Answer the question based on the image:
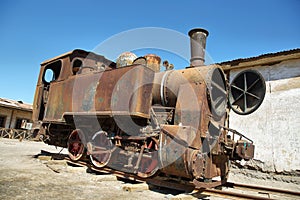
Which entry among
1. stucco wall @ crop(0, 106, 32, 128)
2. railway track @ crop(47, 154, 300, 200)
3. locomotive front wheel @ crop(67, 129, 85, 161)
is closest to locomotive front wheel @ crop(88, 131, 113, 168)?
railway track @ crop(47, 154, 300, 200)

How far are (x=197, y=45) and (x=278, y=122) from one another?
11.5ft

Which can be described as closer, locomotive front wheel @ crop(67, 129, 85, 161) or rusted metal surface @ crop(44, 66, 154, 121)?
rusted metal surface @ crop(44, 66, 154, 121)

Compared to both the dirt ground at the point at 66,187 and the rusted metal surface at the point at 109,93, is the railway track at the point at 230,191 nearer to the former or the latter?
the dirt ground at the point at 66,187

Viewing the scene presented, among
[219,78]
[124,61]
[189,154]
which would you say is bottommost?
[189,154]

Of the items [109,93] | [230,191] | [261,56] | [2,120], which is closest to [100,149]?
[109,93]

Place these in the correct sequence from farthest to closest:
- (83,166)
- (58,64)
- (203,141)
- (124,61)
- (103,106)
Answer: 1. (58,64)
2. (124,61)
3. (83,166)
4. (103,106)
5. (203,141)

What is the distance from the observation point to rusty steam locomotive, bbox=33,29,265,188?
3.89 m

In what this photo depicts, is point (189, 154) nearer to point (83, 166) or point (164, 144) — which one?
point (164, 144)

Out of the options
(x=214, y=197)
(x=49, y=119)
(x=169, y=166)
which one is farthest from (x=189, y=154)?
(x=49, y=119)

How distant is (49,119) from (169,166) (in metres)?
4.47

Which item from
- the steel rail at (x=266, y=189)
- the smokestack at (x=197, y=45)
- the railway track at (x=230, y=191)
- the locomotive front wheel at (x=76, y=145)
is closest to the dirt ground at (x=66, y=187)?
the railway track at (x=230, y=191)

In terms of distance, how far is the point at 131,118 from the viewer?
4.71 meters

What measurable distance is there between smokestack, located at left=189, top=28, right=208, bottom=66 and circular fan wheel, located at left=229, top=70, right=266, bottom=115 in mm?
2721

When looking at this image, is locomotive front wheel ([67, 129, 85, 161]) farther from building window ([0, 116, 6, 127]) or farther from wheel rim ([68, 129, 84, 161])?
building window ([0, 116, 6, 127])
